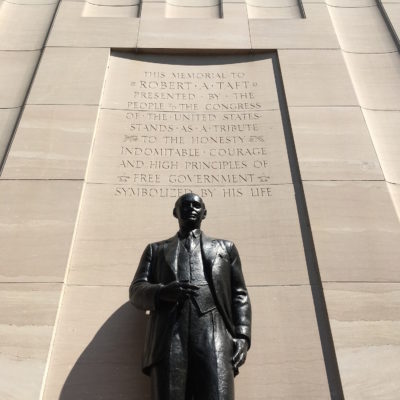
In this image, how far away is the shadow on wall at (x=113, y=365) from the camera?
5.54 metres

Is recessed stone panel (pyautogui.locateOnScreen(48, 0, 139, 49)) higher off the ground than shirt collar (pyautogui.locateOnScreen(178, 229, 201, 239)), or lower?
higher

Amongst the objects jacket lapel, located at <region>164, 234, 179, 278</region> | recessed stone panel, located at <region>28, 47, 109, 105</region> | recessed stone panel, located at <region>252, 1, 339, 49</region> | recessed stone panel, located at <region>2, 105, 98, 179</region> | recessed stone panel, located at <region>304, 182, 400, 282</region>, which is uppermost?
recessed stone panel, located at <region>252, 1, 339, 49</region>

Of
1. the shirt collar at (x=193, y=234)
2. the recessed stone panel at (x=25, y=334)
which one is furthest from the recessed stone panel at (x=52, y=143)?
the shirt collar at (x=193, y=234)

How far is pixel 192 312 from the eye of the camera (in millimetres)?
4859

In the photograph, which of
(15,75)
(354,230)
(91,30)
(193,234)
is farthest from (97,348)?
(91,30)

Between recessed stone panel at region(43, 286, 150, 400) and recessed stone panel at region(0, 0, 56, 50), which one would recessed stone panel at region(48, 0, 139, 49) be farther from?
recessed stone panel at region(43, 286, 150, 400)

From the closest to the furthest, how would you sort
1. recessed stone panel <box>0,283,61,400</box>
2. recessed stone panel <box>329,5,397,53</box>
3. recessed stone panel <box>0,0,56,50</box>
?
recessed stone panel <box>0,283,61,400</box> < recessed stone panel <box>0,0,56,50</box> < recessed stone panel <box>329,5,397,53</box>

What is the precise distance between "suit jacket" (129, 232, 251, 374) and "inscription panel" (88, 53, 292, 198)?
210 cm

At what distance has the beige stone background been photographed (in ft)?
18.8

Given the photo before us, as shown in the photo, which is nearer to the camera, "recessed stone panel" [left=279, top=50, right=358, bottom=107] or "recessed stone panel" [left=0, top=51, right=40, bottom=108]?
"recessed stone panel" [left=279, top=50, right=358, bottom=107]

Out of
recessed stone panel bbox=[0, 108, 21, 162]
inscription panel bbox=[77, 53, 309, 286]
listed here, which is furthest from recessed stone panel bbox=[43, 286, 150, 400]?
recessed stone panel bbox=[0, 108, 21, 162]

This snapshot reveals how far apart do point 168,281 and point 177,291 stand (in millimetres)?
379

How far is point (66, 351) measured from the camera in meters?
5.85

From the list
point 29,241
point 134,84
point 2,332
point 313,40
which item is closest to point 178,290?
point 2,332
